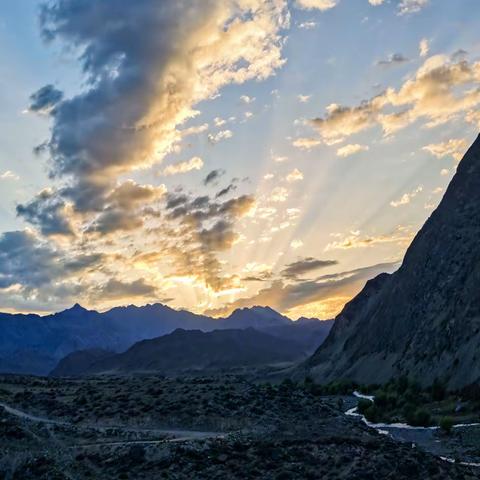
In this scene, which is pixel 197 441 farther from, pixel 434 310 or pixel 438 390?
pixel 434 310

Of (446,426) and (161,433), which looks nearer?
(161,433)

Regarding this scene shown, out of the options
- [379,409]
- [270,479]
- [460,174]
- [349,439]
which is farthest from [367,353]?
[270,479]

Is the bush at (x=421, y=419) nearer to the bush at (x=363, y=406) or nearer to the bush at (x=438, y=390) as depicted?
the bush at (x=363, y=406)

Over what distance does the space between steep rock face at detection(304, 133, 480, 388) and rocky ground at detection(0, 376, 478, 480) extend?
3500 centimetres

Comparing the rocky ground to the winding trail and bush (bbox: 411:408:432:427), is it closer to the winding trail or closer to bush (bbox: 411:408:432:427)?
the winding trail

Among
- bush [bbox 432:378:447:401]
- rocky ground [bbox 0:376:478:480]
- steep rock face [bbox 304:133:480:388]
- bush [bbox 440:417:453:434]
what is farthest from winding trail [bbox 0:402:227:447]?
Result: steep rock face [bbox 304:133:480:388]

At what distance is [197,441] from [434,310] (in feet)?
244

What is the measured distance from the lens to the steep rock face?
86188 millimetres

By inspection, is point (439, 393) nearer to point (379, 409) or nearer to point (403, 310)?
point (379, 409)

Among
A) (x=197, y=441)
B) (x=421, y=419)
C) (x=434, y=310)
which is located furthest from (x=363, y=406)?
(x=197, y=441)

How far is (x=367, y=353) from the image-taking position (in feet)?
399

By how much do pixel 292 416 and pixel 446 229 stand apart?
74.5 metres

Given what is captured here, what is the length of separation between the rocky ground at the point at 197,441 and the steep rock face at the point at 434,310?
35.0 meters

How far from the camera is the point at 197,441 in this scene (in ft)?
127
